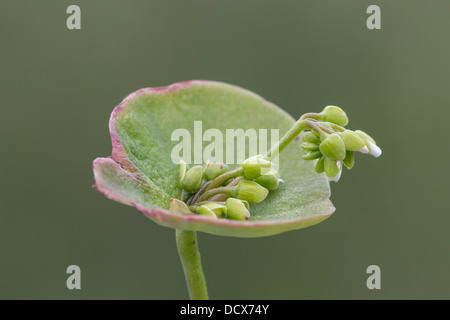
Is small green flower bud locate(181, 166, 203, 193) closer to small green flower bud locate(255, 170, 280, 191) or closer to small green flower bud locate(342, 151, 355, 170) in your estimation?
small green flower bud locate(255, 170, 280, 191)

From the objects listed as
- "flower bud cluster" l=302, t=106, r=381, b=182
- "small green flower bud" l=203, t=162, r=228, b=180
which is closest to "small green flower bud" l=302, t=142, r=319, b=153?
"flower bud cluster" l=302, t=106, r=381, b=182

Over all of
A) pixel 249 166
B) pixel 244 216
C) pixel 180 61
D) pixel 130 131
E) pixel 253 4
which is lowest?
pixel 244 216

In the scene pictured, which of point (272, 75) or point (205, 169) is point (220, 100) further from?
point (272, 75)

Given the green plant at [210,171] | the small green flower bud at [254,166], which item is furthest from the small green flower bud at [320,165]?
the small green flower bud at [254,166]

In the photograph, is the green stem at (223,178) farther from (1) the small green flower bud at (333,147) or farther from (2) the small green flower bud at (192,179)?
(1) the small green flower bud at (333,147)

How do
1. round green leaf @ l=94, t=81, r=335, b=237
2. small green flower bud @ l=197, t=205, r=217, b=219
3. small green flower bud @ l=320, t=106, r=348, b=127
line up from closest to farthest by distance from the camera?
1. round green leaf @ l=94, t=81, r=335, b=237
2. small green flower bud @ l=197, t=205, r=217, b=219
3. small green flower bud @ l=320, t=106, r=348, b=127

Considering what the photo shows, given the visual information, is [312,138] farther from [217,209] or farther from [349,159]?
[217,209]
